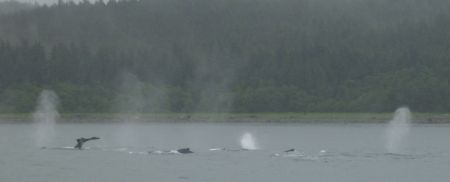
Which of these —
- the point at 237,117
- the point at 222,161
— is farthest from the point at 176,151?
the point at 237,117

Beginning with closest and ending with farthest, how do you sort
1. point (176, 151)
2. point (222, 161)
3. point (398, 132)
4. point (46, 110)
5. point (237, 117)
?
point (222, 161), point (176, 151), point (398, 132), point (237, 117), point (46, 110)

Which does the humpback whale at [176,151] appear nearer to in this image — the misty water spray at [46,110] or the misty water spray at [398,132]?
the misty water spray at [398,132]

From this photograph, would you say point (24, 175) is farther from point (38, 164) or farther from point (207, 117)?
point (207, 117)

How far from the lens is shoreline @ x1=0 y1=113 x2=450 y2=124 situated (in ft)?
561

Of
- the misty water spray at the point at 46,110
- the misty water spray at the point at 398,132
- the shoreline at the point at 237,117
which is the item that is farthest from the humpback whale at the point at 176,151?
the shoreline at the point at 237,117

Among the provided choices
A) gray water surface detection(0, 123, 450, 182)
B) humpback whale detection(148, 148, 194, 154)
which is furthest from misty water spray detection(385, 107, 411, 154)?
humpback whale detection(148, 148, 194, 154)

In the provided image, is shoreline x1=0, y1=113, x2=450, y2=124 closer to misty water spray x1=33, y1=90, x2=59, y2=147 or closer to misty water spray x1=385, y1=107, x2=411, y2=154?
misty water spray x1=33, y1=90, x2=59, y2=147

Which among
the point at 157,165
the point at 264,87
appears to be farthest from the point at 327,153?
the point at 264,87

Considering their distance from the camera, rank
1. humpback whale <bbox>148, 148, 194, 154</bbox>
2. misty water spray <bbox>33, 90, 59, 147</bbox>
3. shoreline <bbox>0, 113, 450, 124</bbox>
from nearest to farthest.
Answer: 1. humpback whale <bbox>148, 148, 194, 154</bbox>
2. misty water spray <bbox>33, 90, 59, 147</bbox>
3. shoreline <bbox>0, 113, 450, 124</bbox>

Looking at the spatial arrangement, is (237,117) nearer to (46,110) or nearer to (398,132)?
(46,110)

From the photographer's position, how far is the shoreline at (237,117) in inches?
6737

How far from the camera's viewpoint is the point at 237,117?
178250 millimetres

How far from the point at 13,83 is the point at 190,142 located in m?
90.6

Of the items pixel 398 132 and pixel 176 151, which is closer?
pixel 176 151
